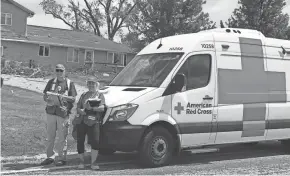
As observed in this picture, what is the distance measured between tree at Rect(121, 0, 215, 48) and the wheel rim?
100.0 feet

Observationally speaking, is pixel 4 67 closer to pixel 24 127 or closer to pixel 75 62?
pixel 75 62

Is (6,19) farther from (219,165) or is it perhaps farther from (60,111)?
(219,165)

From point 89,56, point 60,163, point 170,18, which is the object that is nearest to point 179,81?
point 60,163

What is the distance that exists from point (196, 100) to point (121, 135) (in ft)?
5.61

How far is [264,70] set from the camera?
930 centimetres

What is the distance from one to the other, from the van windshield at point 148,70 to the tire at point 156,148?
90 centimetres

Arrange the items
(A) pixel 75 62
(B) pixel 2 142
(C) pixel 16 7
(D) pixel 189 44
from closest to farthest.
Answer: (D) pixel 189 44 < (B) pixel 2 142 < (C) pixel 16 7 < (A) pixel 75 62

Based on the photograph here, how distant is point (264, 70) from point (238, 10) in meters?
23.9

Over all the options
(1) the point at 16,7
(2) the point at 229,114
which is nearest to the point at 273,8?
(1) the point at 16,7

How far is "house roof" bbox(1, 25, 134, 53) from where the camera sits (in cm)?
3722

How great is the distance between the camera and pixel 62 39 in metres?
40.9

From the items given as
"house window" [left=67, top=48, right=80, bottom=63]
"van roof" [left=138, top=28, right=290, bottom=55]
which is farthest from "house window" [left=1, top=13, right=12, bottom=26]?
"van roof" [left=138, top=28, right=290, bottom=55]

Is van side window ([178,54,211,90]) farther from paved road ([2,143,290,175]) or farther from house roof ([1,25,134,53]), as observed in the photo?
house roof ([1,25,134,53])

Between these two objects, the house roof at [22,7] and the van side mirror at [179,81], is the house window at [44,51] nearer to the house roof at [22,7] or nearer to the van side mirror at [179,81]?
the house roof at [22,7]
